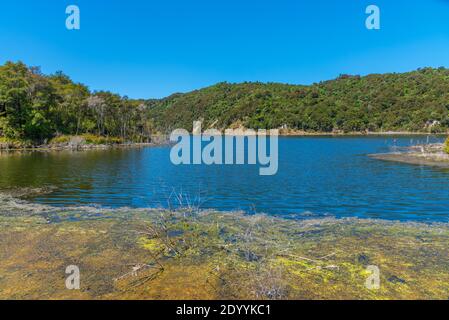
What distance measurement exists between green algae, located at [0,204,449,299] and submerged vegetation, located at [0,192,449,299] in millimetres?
33

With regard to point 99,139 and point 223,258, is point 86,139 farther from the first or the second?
point 223,258

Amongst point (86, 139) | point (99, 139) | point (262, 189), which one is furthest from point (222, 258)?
point (99, 139)

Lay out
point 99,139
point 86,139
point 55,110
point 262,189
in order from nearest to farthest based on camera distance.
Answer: point 262,189, point 86,139, point 55,110, point 99,139

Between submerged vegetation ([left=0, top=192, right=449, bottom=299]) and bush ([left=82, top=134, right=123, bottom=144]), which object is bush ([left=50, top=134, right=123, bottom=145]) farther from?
submerged vegetation ([left=0, top=192, right=449, bottom=299])

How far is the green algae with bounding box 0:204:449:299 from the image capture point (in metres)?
8.38

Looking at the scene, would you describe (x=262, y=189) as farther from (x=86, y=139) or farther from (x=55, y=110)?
(x=55, y=110)

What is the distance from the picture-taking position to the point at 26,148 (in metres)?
79.2

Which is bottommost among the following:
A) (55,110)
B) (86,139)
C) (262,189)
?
(262,189)

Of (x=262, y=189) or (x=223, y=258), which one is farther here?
(x=262, y=189)

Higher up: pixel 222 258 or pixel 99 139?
pixel 99 139

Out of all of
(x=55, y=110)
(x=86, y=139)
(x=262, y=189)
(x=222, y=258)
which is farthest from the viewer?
(x=55, y=110)

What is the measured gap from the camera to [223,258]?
34.5ft

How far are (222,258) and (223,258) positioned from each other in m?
0.03
